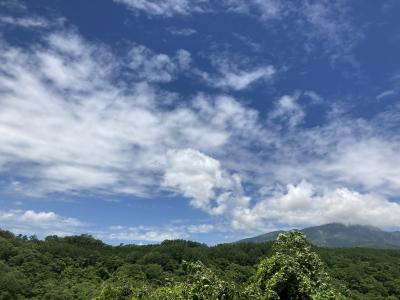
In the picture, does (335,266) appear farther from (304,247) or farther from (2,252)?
(304,247)

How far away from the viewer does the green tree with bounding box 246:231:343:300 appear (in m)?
24.6

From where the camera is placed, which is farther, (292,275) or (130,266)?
(130,266)

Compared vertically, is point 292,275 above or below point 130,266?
below

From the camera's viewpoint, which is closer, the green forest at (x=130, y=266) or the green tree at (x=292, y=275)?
the green tree at (x=292, y=275)

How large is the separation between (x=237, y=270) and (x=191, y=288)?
→ 12731 centimetres

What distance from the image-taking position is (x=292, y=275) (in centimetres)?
2536

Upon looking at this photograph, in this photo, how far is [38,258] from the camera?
150250 mm

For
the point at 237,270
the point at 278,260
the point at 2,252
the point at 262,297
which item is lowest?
the point at 262,297

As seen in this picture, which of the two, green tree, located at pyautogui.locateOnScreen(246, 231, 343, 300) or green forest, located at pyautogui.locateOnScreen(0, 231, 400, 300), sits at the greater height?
green forest, located at pyautogui.locateOnScreen(0, 231, 400, 300)

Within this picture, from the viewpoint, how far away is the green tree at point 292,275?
24.6 metres

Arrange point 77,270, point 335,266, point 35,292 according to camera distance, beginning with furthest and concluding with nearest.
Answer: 1. point 335,266
2. point 77,270
3. point 35,292

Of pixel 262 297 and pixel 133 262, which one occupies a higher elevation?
pixel 133 262

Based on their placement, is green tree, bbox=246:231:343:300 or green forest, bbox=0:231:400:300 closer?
green tree, bbox=246:231:343:300

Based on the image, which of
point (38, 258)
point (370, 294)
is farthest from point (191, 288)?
point (38, 258)
